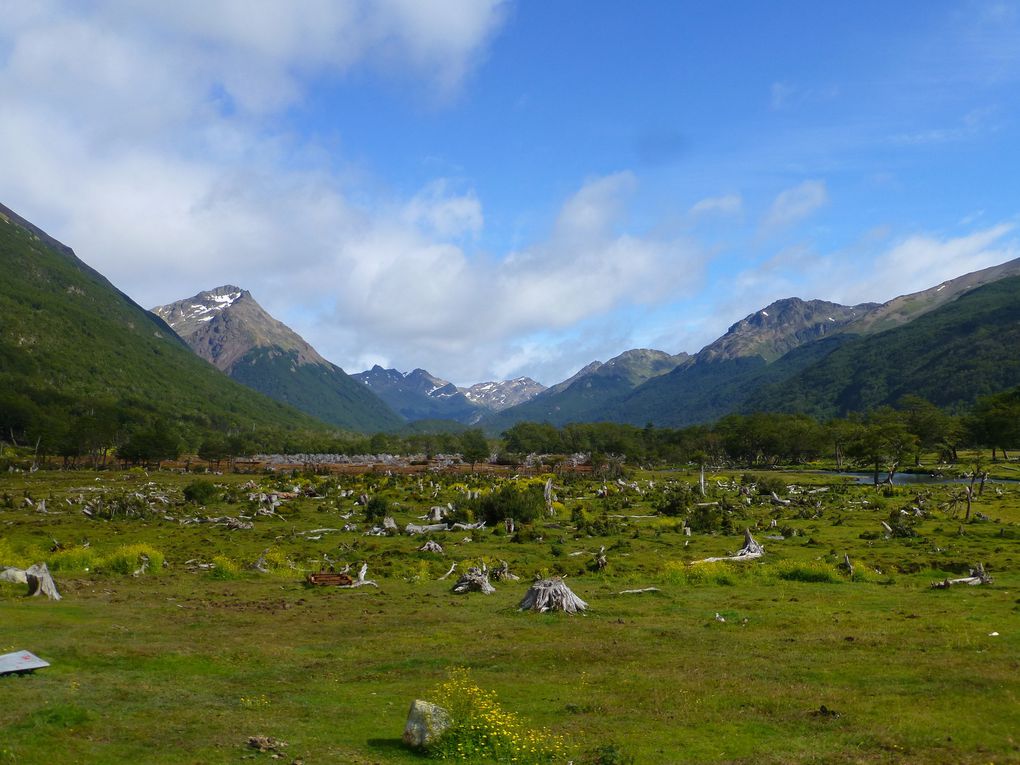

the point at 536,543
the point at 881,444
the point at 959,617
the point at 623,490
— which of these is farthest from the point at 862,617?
the point at 881,444

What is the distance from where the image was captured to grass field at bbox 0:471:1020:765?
11.5 metres

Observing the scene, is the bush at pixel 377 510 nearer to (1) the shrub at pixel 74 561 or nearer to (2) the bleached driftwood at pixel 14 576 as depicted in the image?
(1) the shrub at pixel 74 561

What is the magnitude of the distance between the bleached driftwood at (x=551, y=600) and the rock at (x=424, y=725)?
13.5 m

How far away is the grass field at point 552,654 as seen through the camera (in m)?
11.5

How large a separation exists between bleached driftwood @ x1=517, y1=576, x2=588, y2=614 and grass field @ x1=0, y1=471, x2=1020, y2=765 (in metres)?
0.83

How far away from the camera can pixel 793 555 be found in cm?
3888

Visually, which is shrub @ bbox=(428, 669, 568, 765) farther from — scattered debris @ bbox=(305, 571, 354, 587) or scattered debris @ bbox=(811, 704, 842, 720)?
scattered debris @ bbox=(305, 571, 354, 587)

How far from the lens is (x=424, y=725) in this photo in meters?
11.3

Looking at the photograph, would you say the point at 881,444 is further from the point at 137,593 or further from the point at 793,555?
the point at 137,593

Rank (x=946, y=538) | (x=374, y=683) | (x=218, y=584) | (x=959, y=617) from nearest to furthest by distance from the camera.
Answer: (x=374, y=683)
(x=959, y=617)
(x=218, y=584)
(x=946, y=538)

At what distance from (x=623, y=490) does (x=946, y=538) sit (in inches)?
1836

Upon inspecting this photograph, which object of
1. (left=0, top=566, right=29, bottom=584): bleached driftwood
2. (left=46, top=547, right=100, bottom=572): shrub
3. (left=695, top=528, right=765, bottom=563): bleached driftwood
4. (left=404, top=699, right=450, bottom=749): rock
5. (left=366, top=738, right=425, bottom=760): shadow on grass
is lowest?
(left=695, top=528, right=765, bottom=563): bleached driftwood

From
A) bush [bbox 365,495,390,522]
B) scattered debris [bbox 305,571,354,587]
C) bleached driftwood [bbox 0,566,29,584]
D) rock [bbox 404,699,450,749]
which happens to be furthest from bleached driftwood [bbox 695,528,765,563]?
bush [bbox 365,495,390,522]

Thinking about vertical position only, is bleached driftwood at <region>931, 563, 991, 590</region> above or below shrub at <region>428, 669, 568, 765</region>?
below
